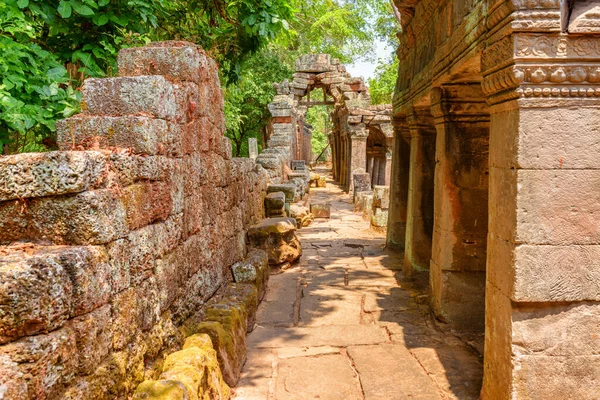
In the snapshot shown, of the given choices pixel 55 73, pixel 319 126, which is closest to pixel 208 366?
pixel 55 73

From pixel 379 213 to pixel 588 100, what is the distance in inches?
344

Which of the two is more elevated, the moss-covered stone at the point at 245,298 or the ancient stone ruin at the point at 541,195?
the ancient stone ruin at the point at 541,195

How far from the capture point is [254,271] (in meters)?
5.64

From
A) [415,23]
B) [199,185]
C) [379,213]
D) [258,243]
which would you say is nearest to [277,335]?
[199,185]

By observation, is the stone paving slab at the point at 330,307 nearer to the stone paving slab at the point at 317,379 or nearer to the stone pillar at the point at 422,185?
the stone paving slab at the point at 317,379

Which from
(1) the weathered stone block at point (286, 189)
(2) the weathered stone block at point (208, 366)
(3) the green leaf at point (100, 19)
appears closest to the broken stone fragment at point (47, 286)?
(2) the weathered stone block at point (208, 366)

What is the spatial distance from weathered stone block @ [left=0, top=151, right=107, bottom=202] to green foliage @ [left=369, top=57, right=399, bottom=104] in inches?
848

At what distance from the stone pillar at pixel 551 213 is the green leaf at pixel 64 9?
11.8ft

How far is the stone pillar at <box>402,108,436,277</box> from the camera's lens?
21.6ft

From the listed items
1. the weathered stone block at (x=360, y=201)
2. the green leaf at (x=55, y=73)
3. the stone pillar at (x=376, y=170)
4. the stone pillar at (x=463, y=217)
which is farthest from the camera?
the stone pillar at (x=376, y=170)

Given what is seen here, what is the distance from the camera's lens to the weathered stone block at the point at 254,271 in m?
5.53

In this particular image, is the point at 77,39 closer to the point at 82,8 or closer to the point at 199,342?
the point at 82,8

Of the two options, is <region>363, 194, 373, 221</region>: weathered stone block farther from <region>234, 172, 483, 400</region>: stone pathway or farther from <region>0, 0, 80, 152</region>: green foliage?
<region>0, 0, 80, 152</region>: green foliage

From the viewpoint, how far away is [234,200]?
19.9ft
